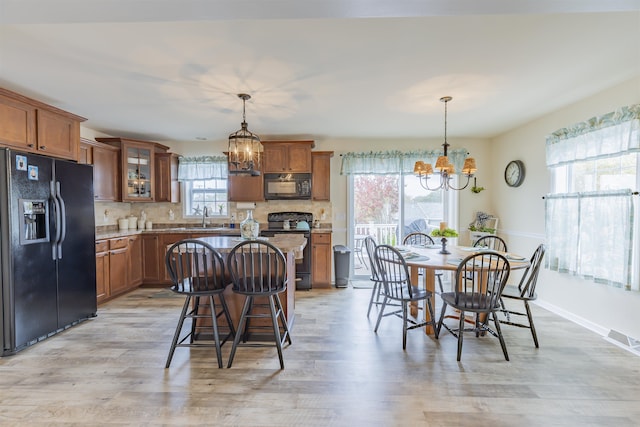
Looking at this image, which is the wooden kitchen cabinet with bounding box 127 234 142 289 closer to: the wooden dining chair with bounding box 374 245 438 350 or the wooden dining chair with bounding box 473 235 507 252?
the wooden dining chair with bounding box 374 245 438 350

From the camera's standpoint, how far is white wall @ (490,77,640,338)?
8.95ft

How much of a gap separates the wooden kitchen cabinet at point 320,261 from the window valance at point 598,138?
3.13 m

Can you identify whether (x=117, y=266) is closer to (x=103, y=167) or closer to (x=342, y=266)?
(x=103, y=167)

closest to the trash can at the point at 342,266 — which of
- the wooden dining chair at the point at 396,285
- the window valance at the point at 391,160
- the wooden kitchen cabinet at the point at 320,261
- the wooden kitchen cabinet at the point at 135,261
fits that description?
the wooden kitchen cabinet at the point at 320,261

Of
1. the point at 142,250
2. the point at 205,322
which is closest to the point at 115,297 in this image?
the point at 142,250

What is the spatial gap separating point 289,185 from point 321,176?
55cm

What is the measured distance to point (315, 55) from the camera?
87.1 inches

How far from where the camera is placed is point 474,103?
10.6ft

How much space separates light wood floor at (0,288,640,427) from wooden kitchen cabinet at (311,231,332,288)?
62.8 inches

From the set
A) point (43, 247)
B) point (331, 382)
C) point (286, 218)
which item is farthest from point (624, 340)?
point (43, 247)

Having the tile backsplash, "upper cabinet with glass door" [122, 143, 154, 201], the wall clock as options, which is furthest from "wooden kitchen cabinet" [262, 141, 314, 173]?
the wall clock

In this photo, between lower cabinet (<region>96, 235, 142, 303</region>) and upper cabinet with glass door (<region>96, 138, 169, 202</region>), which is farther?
upper cabinet with glass door (<region>96, 138, 169, 202</region>)

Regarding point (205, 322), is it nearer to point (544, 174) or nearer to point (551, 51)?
point (551, 51)

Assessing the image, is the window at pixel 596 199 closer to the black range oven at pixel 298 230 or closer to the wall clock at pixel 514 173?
the wall clock at pixel 514 173
